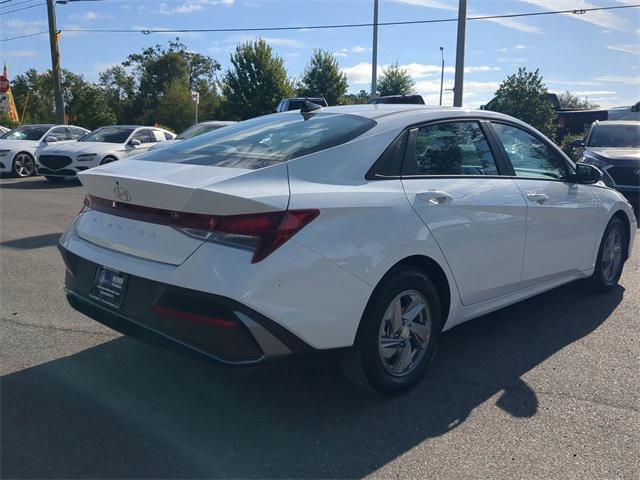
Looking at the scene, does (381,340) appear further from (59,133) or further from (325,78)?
(325,78)

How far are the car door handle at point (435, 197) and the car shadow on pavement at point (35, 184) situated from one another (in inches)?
487

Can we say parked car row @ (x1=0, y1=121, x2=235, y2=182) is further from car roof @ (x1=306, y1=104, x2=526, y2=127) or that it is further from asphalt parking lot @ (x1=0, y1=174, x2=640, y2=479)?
asphalt parking lot @ (x1=0, y1=174, x2=640, y2=479)

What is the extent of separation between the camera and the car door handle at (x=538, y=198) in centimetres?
414

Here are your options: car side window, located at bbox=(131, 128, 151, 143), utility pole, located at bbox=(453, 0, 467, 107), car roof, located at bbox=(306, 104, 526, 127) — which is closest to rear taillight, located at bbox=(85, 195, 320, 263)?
car roof, located at bbox=(306, 104, 526, 127)

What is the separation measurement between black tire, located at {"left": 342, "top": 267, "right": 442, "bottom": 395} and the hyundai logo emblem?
4.52 feet

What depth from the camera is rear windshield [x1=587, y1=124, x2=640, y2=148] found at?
37.9ft

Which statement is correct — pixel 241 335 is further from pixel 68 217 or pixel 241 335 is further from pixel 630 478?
pixel 68 217

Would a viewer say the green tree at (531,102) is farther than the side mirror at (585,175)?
Yes

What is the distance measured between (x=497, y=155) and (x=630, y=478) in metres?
2.22

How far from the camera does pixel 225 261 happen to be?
2.63 m

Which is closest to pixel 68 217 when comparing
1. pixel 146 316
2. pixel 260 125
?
pixel 260 125

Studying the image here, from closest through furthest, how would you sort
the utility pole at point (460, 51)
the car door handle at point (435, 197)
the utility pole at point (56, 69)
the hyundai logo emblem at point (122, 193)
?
the hyundai logo emblem at point (122, 193), the car door handle at point (435, 197), the utility pole at point (460, 51), the utility pole at point (56, 69)

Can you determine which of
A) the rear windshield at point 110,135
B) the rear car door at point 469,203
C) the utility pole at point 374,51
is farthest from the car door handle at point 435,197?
the utility pole at point 374,51

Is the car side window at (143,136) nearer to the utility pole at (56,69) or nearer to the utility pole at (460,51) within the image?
the utility pole at (460,51)
